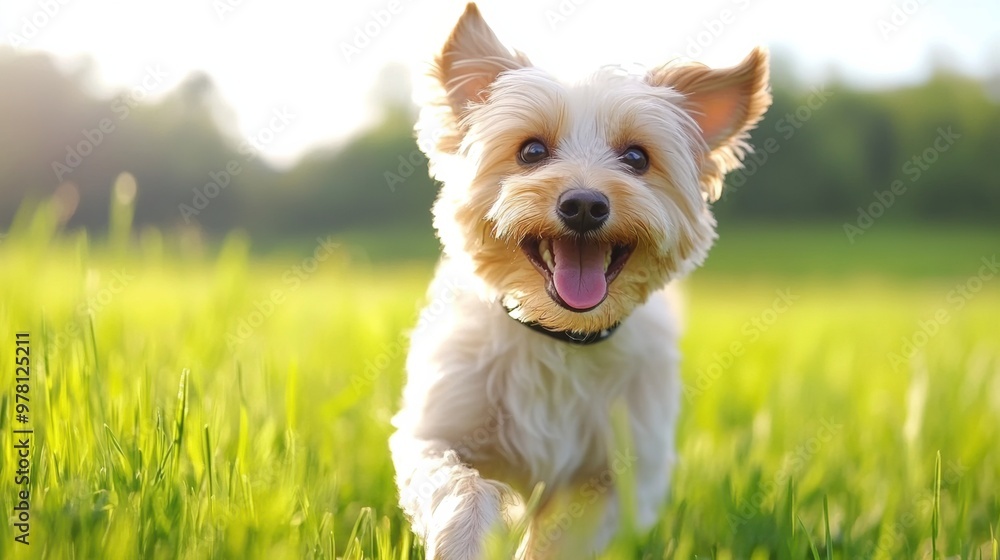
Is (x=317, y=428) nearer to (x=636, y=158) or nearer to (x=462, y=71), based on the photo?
(x=462, y=71)

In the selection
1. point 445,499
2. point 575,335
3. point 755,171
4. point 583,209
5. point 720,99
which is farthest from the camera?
point 755,171

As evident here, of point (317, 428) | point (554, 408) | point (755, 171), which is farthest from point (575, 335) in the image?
point (755, 171)

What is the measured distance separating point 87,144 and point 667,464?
201 inches

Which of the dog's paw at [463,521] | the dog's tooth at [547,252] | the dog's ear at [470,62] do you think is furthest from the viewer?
the dog's ear at [470,62]

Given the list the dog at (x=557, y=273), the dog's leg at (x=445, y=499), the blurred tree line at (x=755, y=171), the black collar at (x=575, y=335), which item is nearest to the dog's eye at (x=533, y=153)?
the dog at (x=557, y=273)

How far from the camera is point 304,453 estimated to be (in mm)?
3297

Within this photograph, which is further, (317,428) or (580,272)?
(317,428)

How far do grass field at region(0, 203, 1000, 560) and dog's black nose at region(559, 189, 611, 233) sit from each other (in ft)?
3.57

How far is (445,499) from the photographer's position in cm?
301

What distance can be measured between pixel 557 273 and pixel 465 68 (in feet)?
3.34

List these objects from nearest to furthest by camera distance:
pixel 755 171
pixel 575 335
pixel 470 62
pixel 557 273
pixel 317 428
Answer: pixel 557 273
pixel 575 335
pixel 470 62
pixel 317 428
pixel 755 171

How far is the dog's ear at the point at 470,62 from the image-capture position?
3760mm

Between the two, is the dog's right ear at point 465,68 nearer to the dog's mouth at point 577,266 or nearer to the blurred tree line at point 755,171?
the dog's mouth at point 577,266

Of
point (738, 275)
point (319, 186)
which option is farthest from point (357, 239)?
point (738, 275)
